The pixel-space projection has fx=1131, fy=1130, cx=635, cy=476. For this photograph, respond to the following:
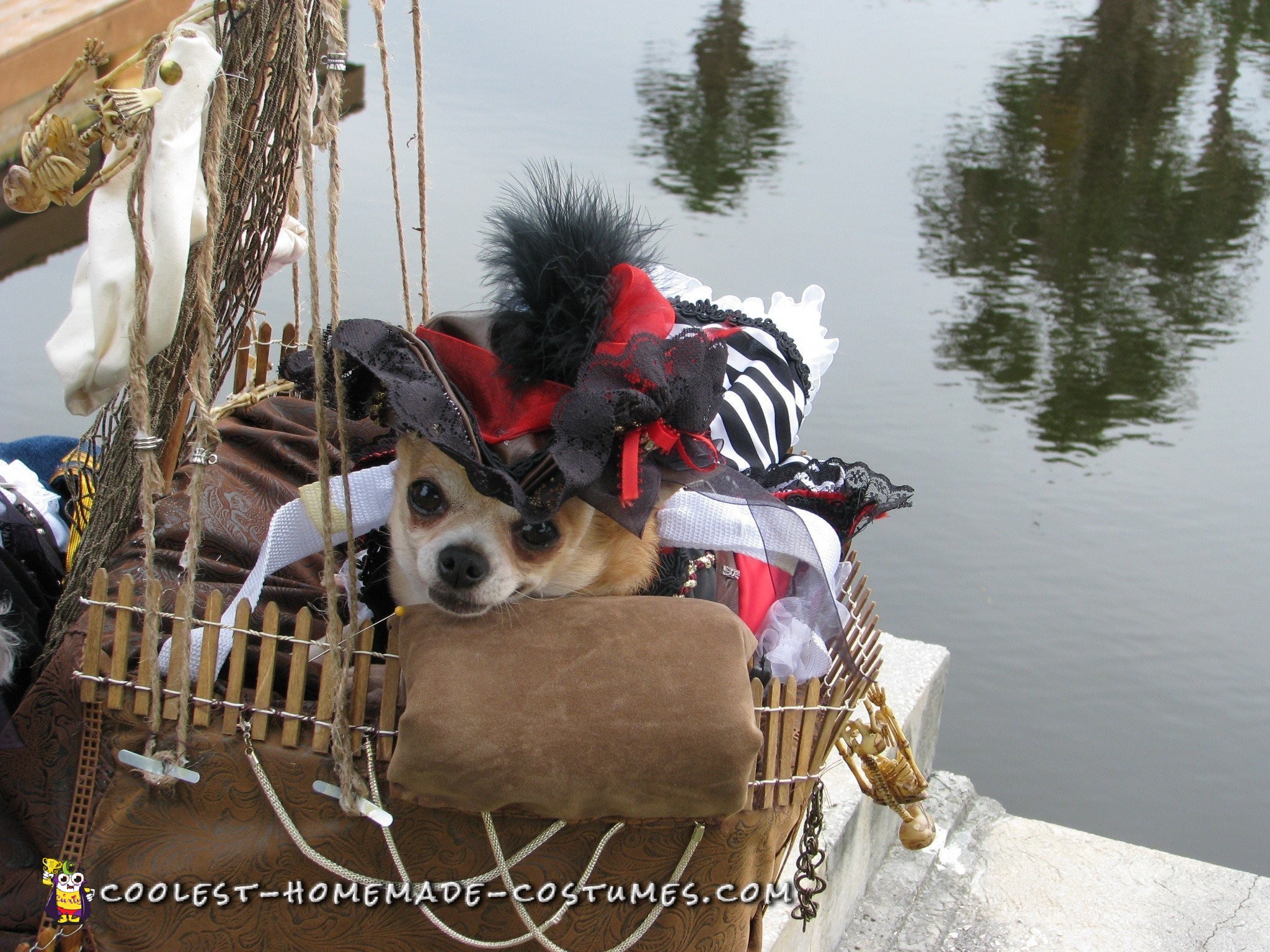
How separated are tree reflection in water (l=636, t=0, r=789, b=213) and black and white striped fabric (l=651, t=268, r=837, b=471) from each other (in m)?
3.71

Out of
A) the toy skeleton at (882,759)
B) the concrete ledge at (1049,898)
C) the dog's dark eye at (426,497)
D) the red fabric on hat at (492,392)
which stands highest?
the red fabric on hat at (492,392)

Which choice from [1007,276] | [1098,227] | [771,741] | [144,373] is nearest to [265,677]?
[144,373]

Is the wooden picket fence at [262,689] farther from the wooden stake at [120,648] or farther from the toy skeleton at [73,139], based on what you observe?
the toy skeleton at [73,139]

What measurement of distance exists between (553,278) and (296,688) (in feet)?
1.74

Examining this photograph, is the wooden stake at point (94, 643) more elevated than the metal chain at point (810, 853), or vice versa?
the wooden stake at point (94, 643)

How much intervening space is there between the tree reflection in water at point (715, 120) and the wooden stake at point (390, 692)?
4.74 meters

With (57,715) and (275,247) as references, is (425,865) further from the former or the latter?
(275,247)

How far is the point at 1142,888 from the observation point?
2275 millimetres

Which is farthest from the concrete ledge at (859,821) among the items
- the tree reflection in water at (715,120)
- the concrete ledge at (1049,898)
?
the tree reflection in water at (715,120)

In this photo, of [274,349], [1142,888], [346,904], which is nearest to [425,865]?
[346,904]

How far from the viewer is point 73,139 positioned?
125 cm

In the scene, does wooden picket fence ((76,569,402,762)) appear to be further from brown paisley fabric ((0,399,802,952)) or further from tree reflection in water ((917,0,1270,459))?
tree reflection in water ((917,0,1270,459))

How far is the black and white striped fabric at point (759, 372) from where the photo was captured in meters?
1.84

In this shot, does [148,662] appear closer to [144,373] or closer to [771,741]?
[144,373]
